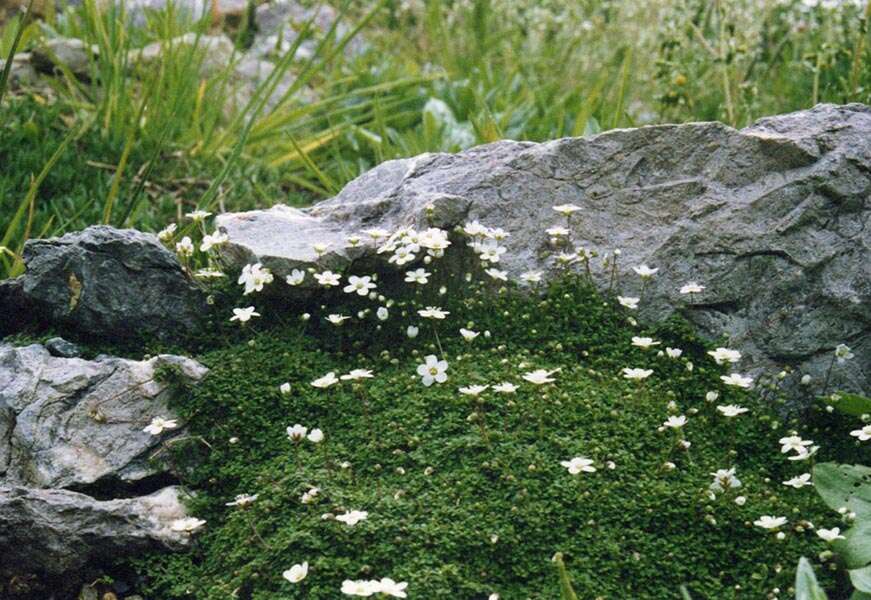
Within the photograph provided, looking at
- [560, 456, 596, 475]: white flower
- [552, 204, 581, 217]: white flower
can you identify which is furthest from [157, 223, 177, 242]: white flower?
[560, 456, 596, 475]: white flower

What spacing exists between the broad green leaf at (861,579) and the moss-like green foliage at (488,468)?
20cm

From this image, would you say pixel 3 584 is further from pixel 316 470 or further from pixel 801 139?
pixel 801 139

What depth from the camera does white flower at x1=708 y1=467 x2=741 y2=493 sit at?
2.81 meters

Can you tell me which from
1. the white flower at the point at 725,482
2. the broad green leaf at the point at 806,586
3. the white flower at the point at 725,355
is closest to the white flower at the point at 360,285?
the white flower at the point at 725,355

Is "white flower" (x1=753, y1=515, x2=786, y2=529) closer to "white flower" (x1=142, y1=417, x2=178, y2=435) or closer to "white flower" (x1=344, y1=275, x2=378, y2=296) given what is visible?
"white flower" (x1=344, y1=275, x2=378, y2=296)

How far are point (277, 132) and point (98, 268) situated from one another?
2498 mm

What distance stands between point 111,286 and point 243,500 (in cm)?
114

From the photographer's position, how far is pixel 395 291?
3.68 meters

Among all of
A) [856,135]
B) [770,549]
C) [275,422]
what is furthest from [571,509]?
[856,135]

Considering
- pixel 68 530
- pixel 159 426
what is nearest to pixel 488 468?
pixel 159 426

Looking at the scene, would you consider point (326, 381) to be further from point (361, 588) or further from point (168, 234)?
point (168, 234)

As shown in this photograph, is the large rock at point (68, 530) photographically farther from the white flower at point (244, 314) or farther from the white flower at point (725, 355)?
the white flower at point (725, 355)

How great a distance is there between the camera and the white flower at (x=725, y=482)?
2.81 meters

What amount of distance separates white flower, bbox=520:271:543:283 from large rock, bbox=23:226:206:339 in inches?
42.9
